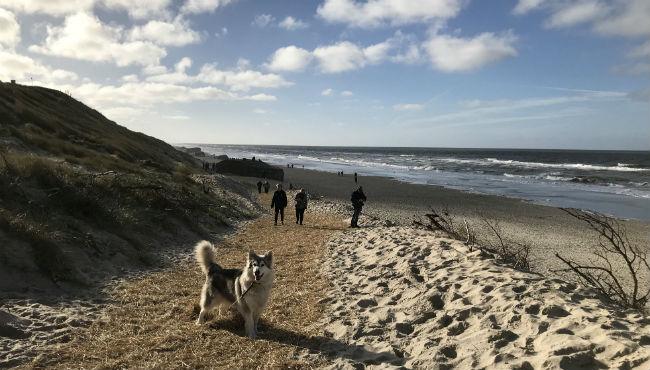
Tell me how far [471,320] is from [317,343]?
2.32m

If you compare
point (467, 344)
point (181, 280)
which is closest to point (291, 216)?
point (181, 280)

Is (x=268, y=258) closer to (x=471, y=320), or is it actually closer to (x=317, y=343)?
(x=317, y=343)

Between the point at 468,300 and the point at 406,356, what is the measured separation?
5.93ft

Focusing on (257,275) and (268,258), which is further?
(268,258)

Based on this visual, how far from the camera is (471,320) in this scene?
6.68 metres

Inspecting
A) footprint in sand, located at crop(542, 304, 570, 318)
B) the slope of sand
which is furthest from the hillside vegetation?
footprint in sand, located at crop(542, 304, 570, 318)

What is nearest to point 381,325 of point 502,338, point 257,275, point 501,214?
point 502,338

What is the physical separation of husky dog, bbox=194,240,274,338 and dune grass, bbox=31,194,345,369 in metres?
0.32

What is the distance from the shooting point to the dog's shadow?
617 centimetres

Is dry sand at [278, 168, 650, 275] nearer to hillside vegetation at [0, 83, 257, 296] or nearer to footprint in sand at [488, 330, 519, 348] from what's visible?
footprint in sand at [488, 330, 519, 348]

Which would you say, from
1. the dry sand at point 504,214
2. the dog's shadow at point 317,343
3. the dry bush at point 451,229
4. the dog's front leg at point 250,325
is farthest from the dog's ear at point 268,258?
the dry sand at point 504,214

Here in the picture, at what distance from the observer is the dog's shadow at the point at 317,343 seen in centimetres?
617

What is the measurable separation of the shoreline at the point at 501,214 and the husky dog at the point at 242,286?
29.3ft

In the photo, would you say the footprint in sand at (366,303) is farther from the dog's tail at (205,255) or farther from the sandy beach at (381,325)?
the dog's tail at (205,255)
